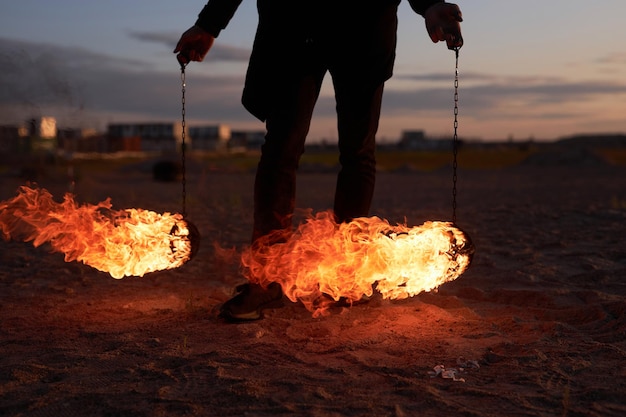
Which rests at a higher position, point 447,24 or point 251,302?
point 447,24

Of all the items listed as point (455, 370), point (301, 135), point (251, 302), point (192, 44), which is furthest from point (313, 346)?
point (192, 44)

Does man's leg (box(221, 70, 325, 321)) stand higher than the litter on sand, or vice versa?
man's leg (box(221, 70, 325, 321))

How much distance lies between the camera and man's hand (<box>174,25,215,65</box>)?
3434 millimetres

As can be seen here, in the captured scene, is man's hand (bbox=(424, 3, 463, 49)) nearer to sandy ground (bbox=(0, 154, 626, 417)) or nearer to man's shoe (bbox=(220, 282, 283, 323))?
sandy ground (bbox=(0, 154, 626, 417))

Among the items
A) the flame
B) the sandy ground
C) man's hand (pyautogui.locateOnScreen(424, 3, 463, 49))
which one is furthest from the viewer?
the flame

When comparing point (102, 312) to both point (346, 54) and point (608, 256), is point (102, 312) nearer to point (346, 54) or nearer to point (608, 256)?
point (346, 54)

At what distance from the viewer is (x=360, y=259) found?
324 cm

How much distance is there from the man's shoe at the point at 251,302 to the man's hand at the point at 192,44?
130 centimetres

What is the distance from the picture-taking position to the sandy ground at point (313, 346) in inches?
85.6

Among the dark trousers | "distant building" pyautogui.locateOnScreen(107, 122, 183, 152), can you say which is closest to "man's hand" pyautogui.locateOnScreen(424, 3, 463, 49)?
the dark trousers

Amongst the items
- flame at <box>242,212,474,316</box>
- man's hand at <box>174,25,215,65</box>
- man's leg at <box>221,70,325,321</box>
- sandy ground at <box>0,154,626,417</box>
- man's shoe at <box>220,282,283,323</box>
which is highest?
man's hand at <box>174,25,215,65</box>

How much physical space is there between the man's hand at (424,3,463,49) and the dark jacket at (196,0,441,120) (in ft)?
0.50

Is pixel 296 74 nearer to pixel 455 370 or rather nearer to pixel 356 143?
pixel 356 143

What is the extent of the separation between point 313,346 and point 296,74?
141cm
